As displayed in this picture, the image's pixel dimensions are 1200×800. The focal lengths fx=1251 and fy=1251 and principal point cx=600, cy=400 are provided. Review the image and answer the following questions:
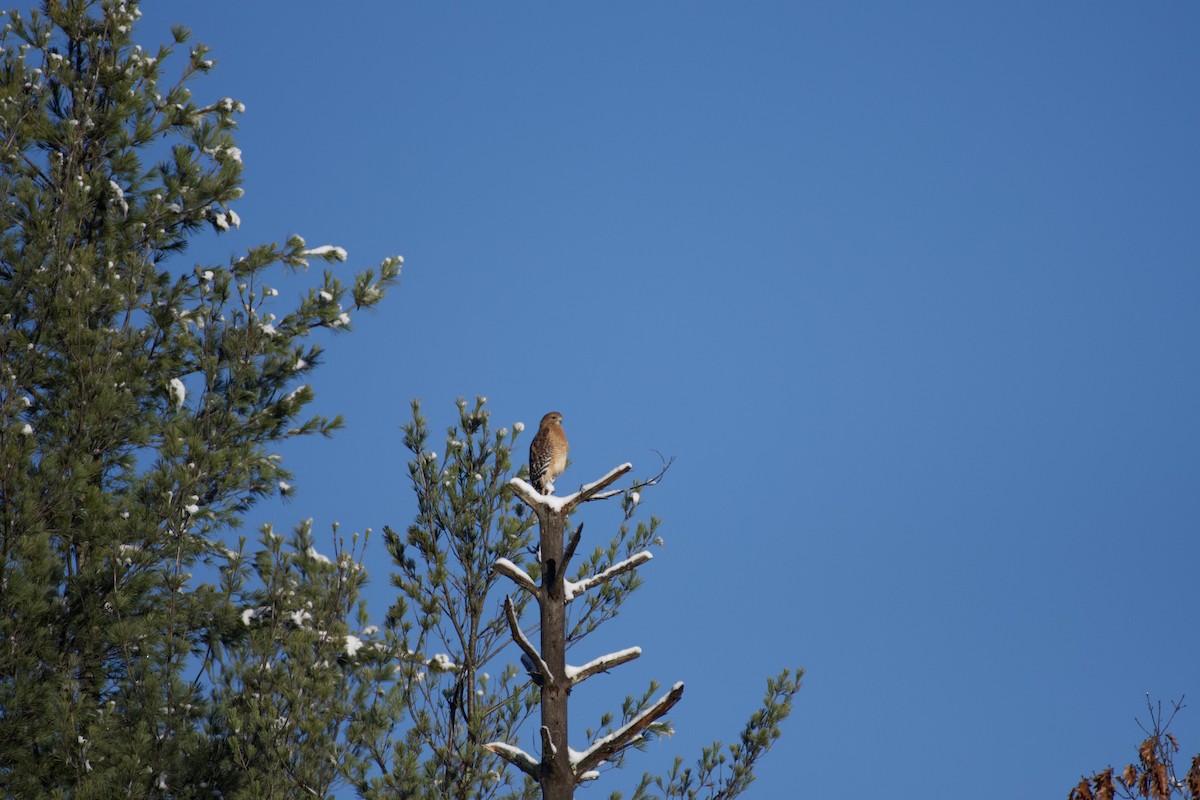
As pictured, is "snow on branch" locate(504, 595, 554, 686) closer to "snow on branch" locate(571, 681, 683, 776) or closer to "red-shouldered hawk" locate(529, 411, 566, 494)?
"snow on branch" locate(571, 681, 683, 776)

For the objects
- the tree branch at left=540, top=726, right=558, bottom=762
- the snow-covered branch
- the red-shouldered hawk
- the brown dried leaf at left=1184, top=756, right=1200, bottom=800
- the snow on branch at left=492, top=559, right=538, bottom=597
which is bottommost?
the tree branch at left=540, top=726, right=558, bottom=762

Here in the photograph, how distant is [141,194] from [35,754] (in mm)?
5462

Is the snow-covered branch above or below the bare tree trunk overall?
above

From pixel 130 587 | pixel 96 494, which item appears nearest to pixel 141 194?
pixel 96 494

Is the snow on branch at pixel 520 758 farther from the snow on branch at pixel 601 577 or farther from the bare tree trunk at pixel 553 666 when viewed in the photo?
the snow on branch at pixel 601 577

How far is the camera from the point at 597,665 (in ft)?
26.6

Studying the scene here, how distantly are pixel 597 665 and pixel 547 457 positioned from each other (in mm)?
2571

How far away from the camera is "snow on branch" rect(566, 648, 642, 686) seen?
8.09 m

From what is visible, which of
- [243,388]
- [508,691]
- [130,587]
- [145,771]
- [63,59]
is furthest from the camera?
[63,59]

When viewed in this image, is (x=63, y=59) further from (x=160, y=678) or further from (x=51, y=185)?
(x=160, y=678)

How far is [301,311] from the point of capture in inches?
474

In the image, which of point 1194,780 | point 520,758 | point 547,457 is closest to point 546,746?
point 520,758

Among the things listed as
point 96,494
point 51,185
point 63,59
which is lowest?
point 96,494

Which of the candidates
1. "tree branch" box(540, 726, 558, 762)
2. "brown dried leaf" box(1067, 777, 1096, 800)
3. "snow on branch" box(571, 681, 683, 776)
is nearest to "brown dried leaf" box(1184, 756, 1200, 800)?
"brown dried leaf" box(1067, 777, 1096, 800)
